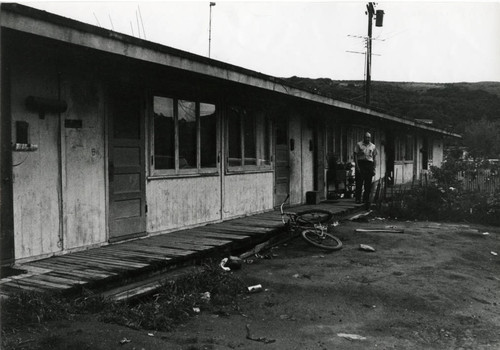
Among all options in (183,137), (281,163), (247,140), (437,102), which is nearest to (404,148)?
(281,163)

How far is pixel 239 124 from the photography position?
10.2 metres

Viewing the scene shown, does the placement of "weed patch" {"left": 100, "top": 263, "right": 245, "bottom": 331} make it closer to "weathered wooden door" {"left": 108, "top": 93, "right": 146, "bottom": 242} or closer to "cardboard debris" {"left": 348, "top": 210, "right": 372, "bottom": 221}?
"weathered wooden door" {"left": 108, "top": 93, "right": 146, "bottom": 242}

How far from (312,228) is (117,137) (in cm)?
381

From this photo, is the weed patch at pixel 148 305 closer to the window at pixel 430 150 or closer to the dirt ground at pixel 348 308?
the dirt ground at pixel 348 308

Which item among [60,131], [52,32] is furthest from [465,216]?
[52,32]

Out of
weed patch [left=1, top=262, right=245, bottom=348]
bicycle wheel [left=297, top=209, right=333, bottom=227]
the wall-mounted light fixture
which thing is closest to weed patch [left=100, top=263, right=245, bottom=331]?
weed patch [left=1, top=262, right=245, bottom=348]

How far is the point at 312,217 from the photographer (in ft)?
31.3

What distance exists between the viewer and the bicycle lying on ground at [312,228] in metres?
8.66

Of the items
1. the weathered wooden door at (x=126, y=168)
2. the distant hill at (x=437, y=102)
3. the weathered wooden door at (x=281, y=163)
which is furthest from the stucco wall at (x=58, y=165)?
the distant hill at (x=437, y=102)

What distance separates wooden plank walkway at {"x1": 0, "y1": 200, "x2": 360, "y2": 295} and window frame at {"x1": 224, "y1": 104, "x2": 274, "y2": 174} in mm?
1417

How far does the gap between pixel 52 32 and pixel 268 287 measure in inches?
148

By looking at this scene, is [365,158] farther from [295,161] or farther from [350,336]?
[350,336]

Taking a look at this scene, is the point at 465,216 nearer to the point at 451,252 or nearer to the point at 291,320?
the point at 451,252

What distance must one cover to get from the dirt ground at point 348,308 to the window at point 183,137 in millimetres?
2023
